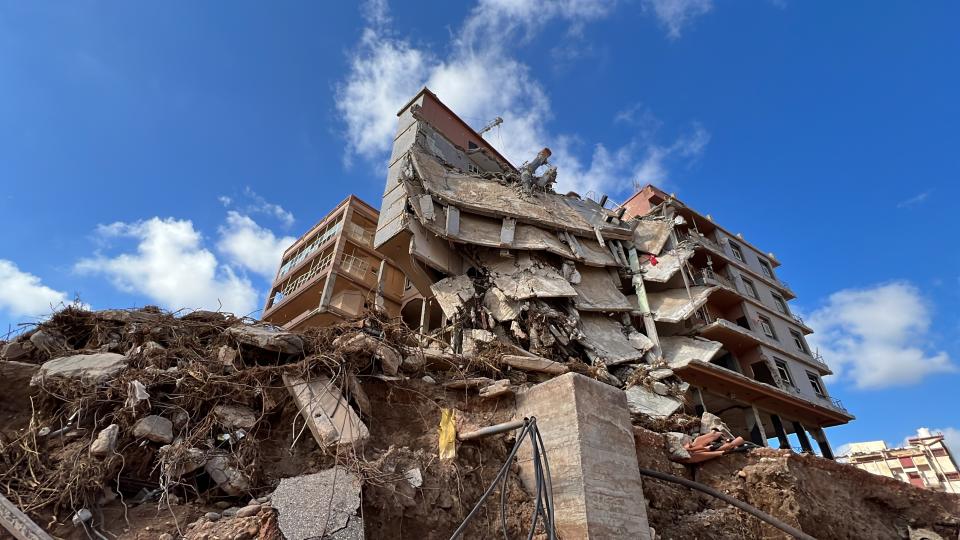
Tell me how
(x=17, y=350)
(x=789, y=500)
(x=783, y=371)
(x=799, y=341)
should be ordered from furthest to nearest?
1. (x=799, y=341)
2. (x=783, y=371)
3. (x=789, y=500)
4. (x=17, y=350)

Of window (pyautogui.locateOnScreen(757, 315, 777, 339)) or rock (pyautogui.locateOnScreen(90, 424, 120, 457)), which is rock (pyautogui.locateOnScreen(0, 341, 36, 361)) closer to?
rock (pyautogui.locateOnScreen(90, 424, 120, 457))

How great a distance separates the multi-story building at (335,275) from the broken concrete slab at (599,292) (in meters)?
9.48

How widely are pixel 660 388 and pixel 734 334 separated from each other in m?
9.01

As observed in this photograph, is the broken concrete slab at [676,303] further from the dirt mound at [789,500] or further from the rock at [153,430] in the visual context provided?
the rock at [153,430]

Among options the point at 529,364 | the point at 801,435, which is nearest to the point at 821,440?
the point at 801,435

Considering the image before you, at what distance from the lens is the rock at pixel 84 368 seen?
430cm

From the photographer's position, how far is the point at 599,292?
18.8 m

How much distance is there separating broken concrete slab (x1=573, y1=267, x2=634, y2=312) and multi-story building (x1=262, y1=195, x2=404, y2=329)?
373 inches

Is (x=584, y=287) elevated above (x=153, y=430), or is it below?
above

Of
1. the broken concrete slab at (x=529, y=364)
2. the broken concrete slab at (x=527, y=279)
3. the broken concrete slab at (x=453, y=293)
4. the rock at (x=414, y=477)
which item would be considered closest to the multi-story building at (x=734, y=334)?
the broken concrete slab at (x=527, y=279)

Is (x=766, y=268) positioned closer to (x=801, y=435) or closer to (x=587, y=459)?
(x=801, y=435)

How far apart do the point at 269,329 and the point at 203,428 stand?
1.68m

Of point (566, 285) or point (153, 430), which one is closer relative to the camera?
point (153, 430)

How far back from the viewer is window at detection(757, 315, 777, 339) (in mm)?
24578
